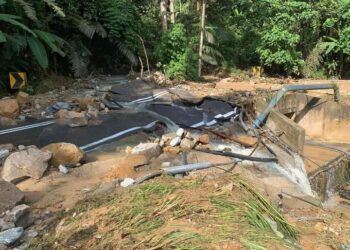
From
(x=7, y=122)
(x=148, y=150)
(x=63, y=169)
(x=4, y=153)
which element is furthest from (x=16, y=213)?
(x=7, y=122)

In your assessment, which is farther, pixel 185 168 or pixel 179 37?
pixel 179 37

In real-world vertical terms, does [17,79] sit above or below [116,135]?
above

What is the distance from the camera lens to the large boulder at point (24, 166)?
524cm

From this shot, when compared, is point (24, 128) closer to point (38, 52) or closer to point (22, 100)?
point (22, 100)

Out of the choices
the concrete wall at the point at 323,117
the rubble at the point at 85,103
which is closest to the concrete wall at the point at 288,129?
the concrete wall at the point at 323,117

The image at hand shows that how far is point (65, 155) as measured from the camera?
5789 millimetres

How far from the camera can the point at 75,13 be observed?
12664 millimetres

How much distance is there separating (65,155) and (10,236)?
84.9 inches

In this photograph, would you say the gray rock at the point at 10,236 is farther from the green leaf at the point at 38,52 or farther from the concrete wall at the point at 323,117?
the concrete wall at the point at 323,117

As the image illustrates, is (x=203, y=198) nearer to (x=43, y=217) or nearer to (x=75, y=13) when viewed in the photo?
(x=43, y=217)

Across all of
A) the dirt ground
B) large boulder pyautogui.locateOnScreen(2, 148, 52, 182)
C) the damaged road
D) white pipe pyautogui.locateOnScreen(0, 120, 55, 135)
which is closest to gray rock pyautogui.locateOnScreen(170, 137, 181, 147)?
the dirt ground

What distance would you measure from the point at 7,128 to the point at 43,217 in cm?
354

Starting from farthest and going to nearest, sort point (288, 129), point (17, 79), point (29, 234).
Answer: point (17, 79), point (288, 129), point (29, 234)

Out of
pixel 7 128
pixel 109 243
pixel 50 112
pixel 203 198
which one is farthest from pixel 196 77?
pixel 109 243
